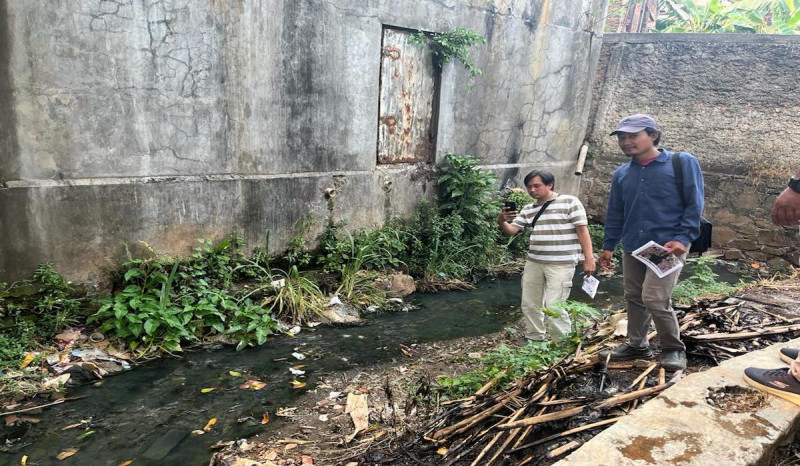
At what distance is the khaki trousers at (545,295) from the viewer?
15.4 ft

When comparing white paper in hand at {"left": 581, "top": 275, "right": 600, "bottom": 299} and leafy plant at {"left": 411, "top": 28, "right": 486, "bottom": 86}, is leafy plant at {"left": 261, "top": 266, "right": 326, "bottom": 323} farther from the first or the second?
leafy plant at {"left": 411, "top": 28, "right": 486, "bottom": 86}

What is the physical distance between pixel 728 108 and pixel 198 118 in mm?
8814

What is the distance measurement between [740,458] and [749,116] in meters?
8.62

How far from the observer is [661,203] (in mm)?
3340

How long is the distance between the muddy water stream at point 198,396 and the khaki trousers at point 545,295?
1.23m

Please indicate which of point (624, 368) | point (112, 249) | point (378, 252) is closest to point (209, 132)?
point (112, 249)

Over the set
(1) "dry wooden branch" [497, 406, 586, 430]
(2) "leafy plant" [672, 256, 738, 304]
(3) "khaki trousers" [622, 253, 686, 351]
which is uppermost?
(3) "khaki trousers" [622, 253, 686, 351]

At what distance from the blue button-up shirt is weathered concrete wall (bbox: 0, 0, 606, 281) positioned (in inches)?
164

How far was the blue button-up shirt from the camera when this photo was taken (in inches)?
129

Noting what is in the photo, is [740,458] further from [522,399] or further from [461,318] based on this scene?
[461,318]

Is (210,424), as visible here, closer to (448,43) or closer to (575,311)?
(575,311)

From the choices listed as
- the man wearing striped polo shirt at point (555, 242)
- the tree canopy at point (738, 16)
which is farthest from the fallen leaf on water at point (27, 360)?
the tree canopy at point (738, 16)

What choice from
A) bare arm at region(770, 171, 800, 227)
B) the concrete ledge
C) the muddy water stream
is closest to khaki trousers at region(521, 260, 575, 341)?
the muddy water stream

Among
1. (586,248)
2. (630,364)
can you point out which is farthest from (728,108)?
(630,364)
